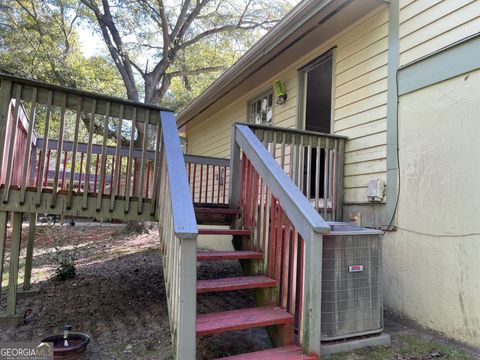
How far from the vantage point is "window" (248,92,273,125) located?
6867 mm

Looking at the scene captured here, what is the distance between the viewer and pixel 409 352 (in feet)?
8.82

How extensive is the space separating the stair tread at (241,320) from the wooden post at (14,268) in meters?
2.01

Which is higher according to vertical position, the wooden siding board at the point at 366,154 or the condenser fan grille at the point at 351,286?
the wooden siding board at the point at 366,154

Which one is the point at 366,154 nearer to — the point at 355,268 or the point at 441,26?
the point at 441,26

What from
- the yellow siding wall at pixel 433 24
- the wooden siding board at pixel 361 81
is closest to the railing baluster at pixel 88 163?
the wooden siding board at pixel 361 81

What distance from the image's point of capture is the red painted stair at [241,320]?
232 cm

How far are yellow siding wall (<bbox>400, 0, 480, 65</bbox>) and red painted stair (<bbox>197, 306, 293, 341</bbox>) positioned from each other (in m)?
2.90

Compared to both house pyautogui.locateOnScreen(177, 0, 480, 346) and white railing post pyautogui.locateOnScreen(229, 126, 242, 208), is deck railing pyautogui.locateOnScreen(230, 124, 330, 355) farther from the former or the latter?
house pyautogui.locateOnScreen(177, 0, 480, 346)

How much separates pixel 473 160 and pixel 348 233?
1.33m

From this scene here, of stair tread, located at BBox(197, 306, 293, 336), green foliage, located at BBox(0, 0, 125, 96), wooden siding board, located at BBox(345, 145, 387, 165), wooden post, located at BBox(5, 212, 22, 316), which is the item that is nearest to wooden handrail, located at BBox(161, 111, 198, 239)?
stair tread, located at BBox(197, 306, 293, 336)

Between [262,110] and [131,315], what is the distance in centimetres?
476

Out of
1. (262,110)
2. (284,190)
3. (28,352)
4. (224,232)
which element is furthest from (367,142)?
(28,352)

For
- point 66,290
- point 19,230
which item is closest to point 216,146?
point 66,290

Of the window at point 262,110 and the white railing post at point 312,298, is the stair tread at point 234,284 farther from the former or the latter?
the window at point 262,110
